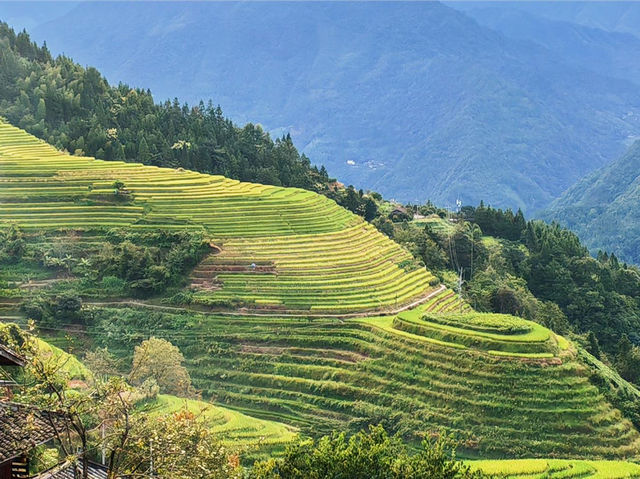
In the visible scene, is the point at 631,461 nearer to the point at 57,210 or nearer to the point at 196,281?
the point at 196,281

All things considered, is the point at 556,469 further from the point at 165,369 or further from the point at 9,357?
the point at 9,357

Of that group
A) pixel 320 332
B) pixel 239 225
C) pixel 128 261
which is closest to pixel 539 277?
pixel 239 225

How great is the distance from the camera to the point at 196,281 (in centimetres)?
4275

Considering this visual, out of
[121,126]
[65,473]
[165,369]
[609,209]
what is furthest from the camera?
[609,209]

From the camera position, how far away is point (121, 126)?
239 feet

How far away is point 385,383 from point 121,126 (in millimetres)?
46668

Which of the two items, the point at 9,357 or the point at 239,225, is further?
the point at 239,225

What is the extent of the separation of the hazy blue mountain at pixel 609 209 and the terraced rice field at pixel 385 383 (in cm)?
9875

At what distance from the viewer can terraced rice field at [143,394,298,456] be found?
101 ft

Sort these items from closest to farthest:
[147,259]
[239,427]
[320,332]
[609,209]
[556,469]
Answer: [556,469]
[239,427]
[320,332]
[147,259]
[609,209]

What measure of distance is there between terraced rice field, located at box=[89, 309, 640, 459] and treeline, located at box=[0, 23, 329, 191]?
93.8 feet

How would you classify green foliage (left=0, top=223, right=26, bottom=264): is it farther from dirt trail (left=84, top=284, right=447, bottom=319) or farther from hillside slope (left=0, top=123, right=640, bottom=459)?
dirt trail (left=84, top=284, right=447, bottom=319)

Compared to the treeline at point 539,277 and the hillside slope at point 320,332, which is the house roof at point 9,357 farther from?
the treeline at point 539,277

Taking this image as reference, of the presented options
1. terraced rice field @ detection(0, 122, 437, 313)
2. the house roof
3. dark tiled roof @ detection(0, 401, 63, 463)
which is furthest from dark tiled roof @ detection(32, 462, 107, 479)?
terraced rice field @ detection(0, 122, 437, 313)
